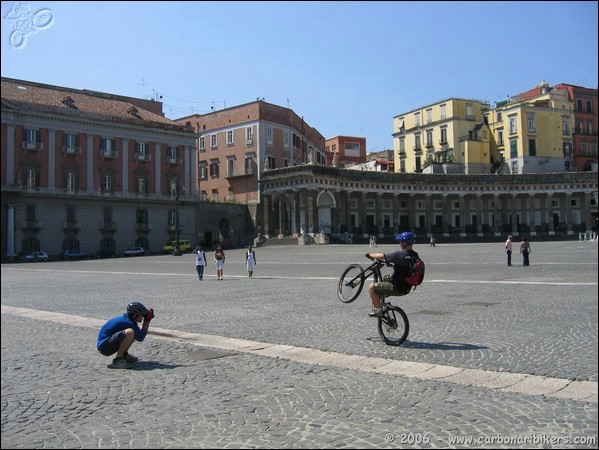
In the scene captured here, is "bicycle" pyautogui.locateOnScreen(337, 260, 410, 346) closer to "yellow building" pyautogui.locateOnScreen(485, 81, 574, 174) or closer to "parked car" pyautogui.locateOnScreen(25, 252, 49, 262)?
"yellow building" pyautogui.locateOnScreen(485, 81, 574, 174)

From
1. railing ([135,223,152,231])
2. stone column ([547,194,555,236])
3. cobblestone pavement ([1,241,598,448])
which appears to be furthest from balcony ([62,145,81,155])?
stone column ([547,194,555,236])

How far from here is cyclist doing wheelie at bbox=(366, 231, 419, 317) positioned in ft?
25.0

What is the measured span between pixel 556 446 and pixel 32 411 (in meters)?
4.60

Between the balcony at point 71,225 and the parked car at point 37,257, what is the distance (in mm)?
3485

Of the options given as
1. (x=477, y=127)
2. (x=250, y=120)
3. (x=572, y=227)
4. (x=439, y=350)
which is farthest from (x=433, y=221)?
(x=439, y=350)

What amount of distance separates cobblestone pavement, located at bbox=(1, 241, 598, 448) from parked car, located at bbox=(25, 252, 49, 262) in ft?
108

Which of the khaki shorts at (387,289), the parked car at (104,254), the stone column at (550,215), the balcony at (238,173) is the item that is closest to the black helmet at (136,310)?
the khaki shorts at (387,289)

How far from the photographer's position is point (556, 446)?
4.00 metres

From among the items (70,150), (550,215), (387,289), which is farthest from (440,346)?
(550,215)

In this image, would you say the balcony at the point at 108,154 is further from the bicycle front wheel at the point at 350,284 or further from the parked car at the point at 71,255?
the bicycle front wheel at the point at 350,284

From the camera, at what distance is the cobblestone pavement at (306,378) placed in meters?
4.61

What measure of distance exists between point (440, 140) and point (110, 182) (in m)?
34.6

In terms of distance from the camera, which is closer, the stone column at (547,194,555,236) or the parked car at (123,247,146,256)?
the parked car at (123,247,146,256)

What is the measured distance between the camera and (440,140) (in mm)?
60750
